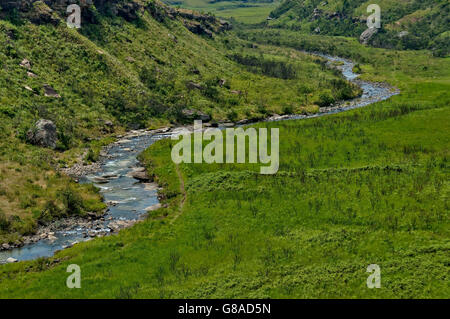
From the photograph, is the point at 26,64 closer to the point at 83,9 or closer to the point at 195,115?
the point at 83,9

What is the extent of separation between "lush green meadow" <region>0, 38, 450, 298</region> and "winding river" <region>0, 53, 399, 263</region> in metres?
3.52

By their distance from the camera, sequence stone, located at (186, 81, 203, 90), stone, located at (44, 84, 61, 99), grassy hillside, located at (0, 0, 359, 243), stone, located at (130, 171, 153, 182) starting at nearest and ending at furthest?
grassy hillside, located at (0, 0, 359, 243)
stone, located at (130, 171, 153, 182)
stone, located at (44, 84, 61, 99)
stone, located at (186, 81, 203, 90)

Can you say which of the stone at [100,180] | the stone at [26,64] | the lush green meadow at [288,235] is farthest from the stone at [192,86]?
the stone at [100,180]

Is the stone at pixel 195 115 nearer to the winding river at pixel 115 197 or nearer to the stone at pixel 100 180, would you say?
the winding river at pixel 115 197

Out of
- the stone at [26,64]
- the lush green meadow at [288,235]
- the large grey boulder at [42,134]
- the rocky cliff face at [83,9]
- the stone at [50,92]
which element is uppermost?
the rocky cliff face at [83,9]

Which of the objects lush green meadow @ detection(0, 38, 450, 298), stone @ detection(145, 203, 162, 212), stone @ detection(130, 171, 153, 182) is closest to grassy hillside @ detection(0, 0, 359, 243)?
stone @ detection(145, 203, 162, 212)

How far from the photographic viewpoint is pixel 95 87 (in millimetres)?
110750

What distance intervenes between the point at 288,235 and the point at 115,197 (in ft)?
98.2

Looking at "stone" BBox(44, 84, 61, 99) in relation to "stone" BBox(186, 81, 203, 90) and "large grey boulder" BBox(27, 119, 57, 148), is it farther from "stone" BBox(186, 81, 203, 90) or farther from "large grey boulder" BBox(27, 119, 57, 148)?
"stone" BBox(186, 81, 203, 90)

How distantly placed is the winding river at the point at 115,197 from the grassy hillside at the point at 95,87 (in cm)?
289

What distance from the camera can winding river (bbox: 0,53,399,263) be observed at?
48312 millimetres

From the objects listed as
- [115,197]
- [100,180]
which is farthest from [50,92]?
[115,197]

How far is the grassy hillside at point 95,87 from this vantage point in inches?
2453

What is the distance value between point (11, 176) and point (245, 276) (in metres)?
43.0
